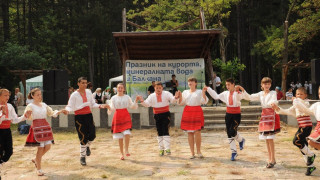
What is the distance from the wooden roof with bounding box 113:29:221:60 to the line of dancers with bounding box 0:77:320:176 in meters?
5.49

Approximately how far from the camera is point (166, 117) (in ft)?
27.8

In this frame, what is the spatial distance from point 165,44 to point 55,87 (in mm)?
5059

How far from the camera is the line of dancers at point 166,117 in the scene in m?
6.14

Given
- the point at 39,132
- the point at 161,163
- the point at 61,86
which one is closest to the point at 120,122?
the point at 161,163

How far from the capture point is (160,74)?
1627 cm

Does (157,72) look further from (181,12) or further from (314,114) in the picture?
(181,12)

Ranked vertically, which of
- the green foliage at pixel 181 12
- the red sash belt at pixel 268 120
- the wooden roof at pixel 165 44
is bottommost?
the red sash belt at pixel 268 120

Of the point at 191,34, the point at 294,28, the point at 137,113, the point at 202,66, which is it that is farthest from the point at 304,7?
the point at 137,113

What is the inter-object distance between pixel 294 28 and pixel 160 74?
13.4 meters

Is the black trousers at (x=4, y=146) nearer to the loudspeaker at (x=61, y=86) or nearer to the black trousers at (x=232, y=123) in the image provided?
the black trousers at (x=232, y=123)

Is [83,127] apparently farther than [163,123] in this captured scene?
No

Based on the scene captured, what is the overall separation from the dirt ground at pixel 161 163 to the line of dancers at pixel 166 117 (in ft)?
0.96

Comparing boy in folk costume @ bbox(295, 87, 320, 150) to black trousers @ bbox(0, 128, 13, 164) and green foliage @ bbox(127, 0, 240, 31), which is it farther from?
green foliage @ bbox(127, 0, 240, 31)

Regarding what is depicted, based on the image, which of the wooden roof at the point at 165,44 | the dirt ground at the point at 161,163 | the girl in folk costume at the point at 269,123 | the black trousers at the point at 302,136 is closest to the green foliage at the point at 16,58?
the wooden roof at the point at 165,44
